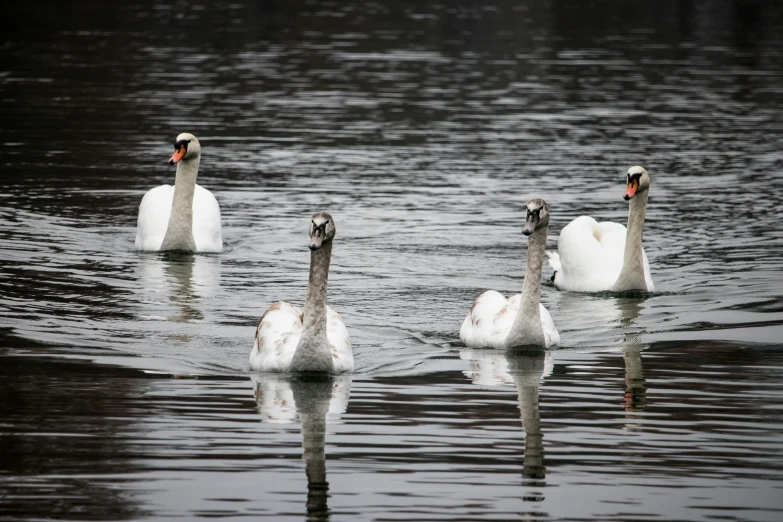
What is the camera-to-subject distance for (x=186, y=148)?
18.2m

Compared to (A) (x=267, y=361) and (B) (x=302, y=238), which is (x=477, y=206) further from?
(A) (x=267, y=361)

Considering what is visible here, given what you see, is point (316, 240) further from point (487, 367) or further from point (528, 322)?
point (528, 322)

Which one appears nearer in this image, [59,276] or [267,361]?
[267,361]

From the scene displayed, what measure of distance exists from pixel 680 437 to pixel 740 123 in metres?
20.9

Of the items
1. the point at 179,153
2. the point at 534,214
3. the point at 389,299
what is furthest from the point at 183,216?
the point at 534,214

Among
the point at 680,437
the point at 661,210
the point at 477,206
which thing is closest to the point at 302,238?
the point at 477,206

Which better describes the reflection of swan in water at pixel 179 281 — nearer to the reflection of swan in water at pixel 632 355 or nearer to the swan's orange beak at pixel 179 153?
the swan's orange beak at pixel 179 153

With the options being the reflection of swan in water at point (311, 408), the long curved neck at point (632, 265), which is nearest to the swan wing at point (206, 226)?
the long curved neck at point (632, 265)

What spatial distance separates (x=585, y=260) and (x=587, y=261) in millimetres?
25

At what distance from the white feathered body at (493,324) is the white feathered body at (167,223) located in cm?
540

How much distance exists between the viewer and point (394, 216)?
19828 mm

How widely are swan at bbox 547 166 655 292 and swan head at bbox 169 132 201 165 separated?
15.8 feet

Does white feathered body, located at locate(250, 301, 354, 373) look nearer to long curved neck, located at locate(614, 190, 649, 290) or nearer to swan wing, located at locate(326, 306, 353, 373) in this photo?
swan wing, located at locate(326, 306, 353, 373)

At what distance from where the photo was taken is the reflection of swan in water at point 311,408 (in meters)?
8.44
